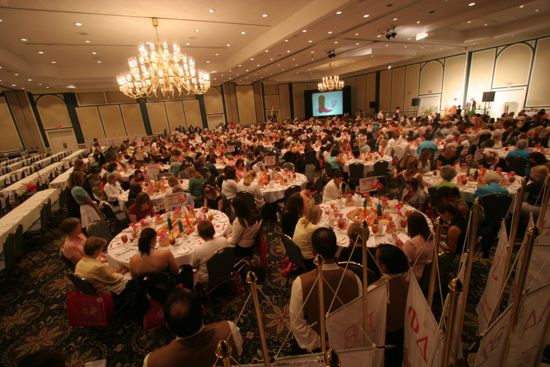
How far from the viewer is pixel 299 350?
2.73 metres

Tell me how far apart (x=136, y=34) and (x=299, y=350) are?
34.0 ft

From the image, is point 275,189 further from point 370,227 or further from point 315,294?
point 315,294

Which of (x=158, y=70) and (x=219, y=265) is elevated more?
(x=158, y=70)

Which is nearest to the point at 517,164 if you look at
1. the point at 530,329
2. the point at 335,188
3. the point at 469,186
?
the point at 469,186

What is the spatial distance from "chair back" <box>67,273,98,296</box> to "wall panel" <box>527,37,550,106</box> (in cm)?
1968

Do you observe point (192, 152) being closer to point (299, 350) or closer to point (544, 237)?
point (299, 350)

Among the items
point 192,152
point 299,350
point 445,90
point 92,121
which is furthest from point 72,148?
point 445,90

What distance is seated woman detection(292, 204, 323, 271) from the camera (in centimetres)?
374

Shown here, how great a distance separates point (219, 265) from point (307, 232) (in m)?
1.27

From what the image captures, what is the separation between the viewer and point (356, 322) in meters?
1.61

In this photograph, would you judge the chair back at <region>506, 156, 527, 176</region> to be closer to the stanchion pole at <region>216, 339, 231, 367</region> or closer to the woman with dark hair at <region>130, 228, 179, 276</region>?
the woman with dark hair at <region>130, 228, 179, 276</region>

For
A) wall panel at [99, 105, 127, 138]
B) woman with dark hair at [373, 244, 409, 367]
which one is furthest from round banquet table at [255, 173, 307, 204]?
wall panel at [99, 105, 127, 138]

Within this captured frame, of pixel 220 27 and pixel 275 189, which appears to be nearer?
pixel 275 189

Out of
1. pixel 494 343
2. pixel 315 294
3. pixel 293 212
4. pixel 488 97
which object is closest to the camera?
pixel 494 343
